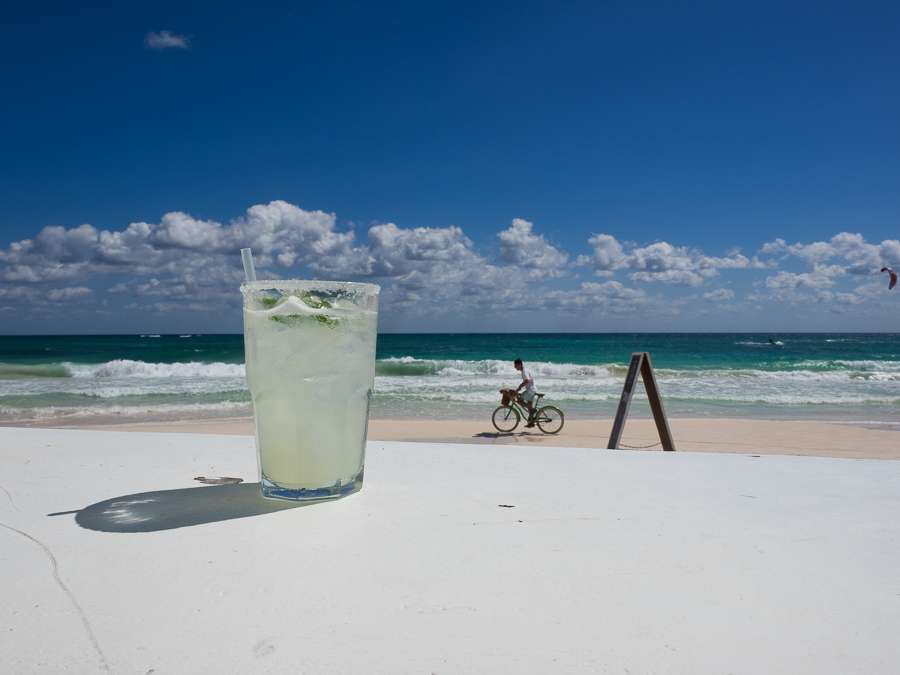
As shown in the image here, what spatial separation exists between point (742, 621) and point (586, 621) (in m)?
0.23

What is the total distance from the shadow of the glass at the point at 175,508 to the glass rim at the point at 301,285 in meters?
0.55

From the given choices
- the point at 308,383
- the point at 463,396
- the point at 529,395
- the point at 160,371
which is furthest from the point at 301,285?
the point at 160,371

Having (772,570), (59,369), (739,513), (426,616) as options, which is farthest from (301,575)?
(59,369)

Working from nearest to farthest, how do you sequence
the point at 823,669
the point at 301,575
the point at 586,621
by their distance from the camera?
1. the point at 823,669
2. the point at 586,621
3. the point at 301,575

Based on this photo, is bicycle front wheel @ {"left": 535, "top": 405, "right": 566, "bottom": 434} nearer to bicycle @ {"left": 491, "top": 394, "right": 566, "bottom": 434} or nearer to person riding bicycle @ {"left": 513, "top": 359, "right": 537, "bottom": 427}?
bicycle @ {"left": 491, "top": 394, "right": 566, "bottom": 434}

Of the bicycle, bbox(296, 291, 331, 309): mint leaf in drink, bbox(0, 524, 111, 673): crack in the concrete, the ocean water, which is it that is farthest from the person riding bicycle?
bbox(0, 524, 111, 673): crack in the concrete

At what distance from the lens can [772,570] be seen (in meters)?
0.97

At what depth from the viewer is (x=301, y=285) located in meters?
1.48

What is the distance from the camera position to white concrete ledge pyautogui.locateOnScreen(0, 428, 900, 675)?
72cm

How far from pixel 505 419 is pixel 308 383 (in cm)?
828

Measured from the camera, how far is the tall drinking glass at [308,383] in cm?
142

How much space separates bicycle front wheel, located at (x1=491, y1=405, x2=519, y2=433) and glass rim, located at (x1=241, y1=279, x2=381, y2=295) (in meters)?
7.86

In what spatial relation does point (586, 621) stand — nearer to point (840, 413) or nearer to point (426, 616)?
point (426, 616)

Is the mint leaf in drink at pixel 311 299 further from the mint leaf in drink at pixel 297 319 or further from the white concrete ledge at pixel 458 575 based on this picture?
the white concrete ledge at pixel 458 575
